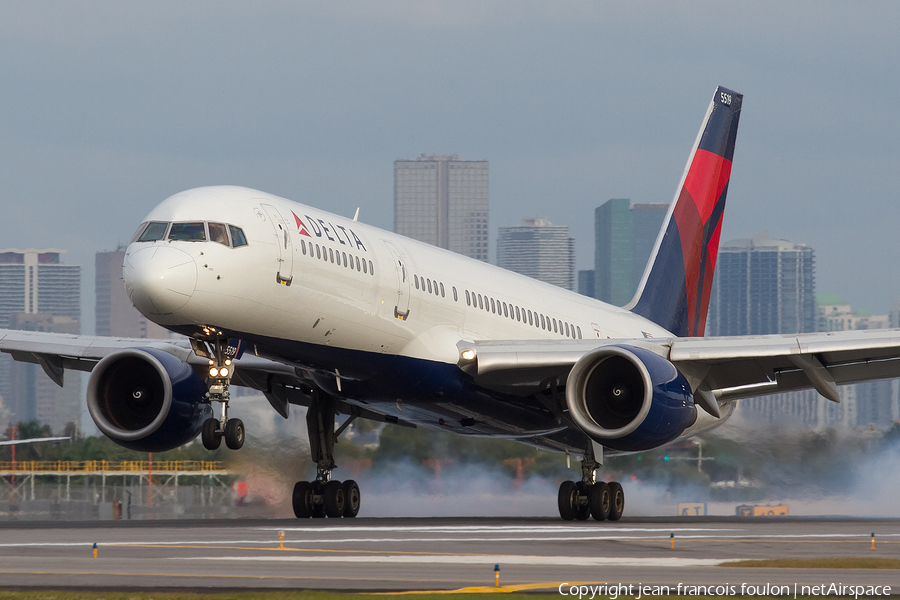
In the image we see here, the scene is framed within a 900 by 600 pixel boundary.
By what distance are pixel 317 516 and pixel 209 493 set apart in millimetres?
7264

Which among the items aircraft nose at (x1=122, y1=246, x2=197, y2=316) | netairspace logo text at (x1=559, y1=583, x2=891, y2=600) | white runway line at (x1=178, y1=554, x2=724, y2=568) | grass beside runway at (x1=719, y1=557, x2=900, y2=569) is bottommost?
grass beside runway at (x1=719, y1=557, x2=900, y2=569)

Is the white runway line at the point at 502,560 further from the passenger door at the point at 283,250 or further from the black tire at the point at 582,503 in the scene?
the black tire at the point at 582,503

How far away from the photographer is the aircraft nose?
21.2 meters

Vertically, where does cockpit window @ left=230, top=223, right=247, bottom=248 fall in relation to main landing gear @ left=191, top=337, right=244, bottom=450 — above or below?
above

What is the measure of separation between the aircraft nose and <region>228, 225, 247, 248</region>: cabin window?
0.95 m

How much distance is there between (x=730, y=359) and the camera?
2581 cm

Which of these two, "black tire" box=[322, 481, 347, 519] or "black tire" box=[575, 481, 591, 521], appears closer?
"black tire" box=[322, 481, 347, 519]

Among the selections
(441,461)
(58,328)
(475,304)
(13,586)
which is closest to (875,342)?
(475,304)

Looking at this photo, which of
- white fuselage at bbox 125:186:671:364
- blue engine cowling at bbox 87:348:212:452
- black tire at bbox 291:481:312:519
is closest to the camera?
white fuselage at bbox 125:186:671:364

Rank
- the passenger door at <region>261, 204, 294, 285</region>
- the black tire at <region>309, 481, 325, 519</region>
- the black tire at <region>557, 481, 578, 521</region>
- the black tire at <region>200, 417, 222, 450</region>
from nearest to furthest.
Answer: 1. the black tire at <region>200, 417, 222, 450</region>
2. the passenger door at <region>261, 204, 294, 285</region>
3. the black tire at <region>309, 481, 325, 519</region>
4. the black tire at <region>557, 481, 578, 521</region>

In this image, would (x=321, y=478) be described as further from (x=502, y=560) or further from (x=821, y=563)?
(x=821, y=563)

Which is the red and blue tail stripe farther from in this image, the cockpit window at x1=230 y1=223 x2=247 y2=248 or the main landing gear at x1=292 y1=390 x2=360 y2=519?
the cockpit window at x1=230 y1=223 x2=247 y2=248

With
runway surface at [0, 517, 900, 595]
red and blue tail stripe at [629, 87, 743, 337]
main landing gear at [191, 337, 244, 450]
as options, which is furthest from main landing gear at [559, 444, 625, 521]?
main landing gear at [191, 337, 244, 450]

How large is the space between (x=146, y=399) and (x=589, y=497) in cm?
1002
